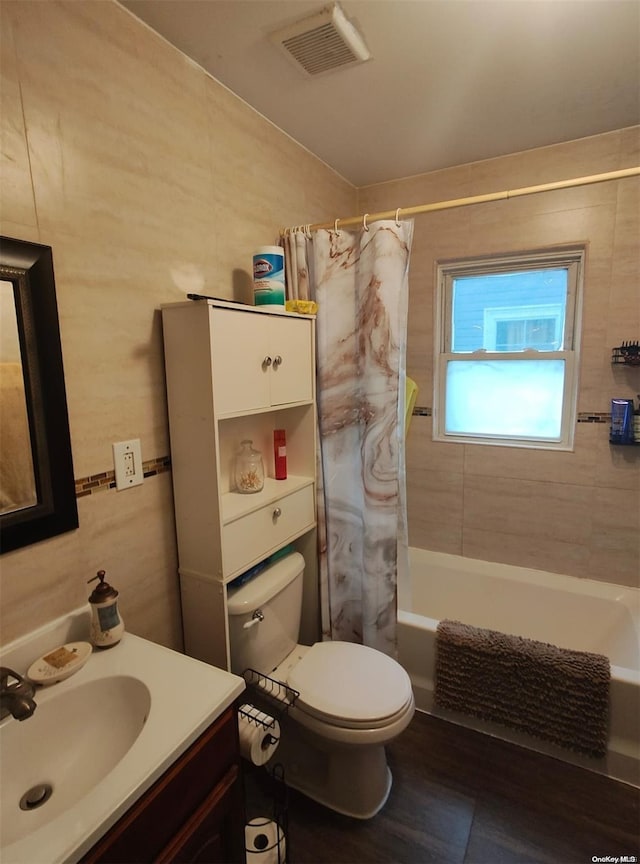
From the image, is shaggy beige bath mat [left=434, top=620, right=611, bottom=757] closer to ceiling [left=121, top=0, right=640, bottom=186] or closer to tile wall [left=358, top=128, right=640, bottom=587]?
tile wall [left=358, top=128, right=640, bottom=587]

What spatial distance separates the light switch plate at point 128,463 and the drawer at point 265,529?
0.30 m

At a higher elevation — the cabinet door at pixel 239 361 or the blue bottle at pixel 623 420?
the cabinet door at pixel 239 361

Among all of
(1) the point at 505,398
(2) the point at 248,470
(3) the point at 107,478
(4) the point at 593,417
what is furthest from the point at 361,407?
(4) the point at 593,417

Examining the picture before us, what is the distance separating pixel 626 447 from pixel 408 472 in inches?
42.3

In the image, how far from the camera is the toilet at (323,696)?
4.52ft

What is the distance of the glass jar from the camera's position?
1.57 metres

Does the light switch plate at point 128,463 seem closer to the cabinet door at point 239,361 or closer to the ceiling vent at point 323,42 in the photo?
the cabinet door at point 239,361

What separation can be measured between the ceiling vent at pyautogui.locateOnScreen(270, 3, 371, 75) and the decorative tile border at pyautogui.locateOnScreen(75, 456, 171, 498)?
1311mm

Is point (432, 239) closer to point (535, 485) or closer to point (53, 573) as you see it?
point (535, 485)

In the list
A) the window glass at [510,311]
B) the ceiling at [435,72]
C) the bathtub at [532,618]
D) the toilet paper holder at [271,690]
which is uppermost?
the ceiling at [435,72]

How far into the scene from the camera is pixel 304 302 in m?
1.68

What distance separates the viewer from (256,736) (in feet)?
4.06

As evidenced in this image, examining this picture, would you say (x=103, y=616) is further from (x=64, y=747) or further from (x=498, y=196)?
(x=498, y=196)

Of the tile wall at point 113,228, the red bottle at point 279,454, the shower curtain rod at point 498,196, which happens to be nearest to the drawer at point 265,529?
the red bottle at point 279,454
